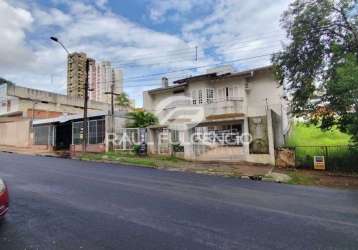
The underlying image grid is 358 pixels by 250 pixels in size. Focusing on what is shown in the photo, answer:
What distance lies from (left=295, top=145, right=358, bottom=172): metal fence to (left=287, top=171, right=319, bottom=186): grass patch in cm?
222

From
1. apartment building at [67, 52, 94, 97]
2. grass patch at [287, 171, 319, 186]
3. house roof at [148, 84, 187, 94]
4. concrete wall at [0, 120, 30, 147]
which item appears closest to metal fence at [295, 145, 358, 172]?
grass patch at [287, 171, 319, 186]

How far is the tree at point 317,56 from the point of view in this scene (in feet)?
51.6

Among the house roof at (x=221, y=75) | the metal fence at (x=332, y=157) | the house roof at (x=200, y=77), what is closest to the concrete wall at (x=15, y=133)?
the house roof at (x=200, y=77)

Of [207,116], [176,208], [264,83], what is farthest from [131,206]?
[264,83]

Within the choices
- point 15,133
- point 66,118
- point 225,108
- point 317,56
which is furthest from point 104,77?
point 317,56

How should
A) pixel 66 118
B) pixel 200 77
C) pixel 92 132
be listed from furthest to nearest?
pixel 66 118
pixel 200 77
pixel 92 132

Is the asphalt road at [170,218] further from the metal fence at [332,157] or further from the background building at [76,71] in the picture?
the background building at [76,71]

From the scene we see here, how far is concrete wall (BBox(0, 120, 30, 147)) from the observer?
34.3 meters

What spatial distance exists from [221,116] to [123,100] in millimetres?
25194

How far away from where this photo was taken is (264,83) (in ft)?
87.9

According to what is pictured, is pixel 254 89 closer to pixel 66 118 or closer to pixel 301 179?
pixel 301 179

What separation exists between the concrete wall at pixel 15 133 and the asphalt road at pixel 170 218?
2755cm

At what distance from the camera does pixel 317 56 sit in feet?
56.6

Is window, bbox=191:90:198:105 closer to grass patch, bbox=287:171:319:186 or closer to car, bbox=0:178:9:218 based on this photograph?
grass patch, bbox=287:171:319:186
